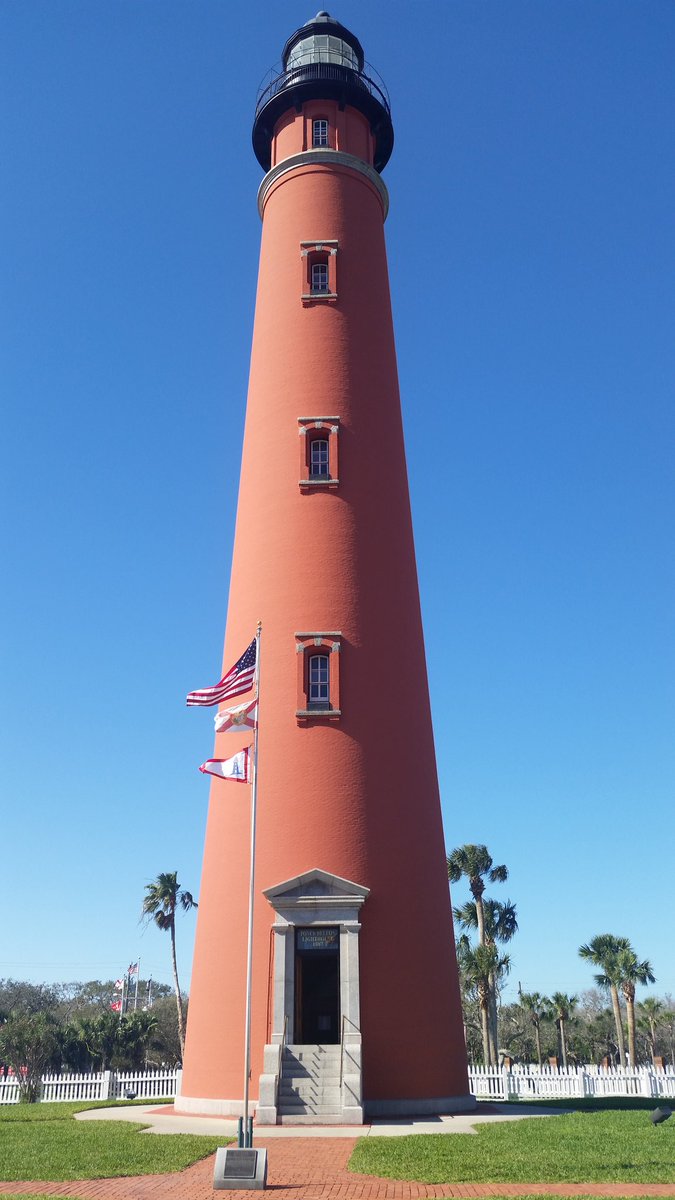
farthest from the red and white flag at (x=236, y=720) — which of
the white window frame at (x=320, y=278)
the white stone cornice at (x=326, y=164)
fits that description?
the white stone cornice at (x=326, y=164)

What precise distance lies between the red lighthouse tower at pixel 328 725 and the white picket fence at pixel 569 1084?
28.4 ft

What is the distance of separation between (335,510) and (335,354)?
4.17 meters

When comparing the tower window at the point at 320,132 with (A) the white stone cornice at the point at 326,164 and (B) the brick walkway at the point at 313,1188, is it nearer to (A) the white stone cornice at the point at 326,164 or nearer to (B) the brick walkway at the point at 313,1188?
(A) the white stone cornice at the point at 326,164

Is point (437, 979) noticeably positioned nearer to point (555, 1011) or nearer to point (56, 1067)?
point (56, 1067)

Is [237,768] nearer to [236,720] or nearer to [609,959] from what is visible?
[236,720]

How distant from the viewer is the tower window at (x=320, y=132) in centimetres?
2606

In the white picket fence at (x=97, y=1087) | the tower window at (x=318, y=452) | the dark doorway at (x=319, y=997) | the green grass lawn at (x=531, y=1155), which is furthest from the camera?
the white picket fence at (x=97, y=1087)

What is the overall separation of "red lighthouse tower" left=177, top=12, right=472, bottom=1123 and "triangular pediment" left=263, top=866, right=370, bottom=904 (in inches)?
1.3

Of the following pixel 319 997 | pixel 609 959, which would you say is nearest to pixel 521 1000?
pixel 609 959

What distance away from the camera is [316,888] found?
1841cm

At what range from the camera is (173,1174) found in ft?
39.1

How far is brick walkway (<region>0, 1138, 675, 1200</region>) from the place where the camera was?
1041cm

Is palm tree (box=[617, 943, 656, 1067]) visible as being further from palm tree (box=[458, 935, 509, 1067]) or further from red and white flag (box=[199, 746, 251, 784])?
red and white flag (box=[199, 746, 251, 784])

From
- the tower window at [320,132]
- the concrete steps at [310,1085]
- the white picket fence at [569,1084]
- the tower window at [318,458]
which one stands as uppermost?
the tower window at [320,132]
